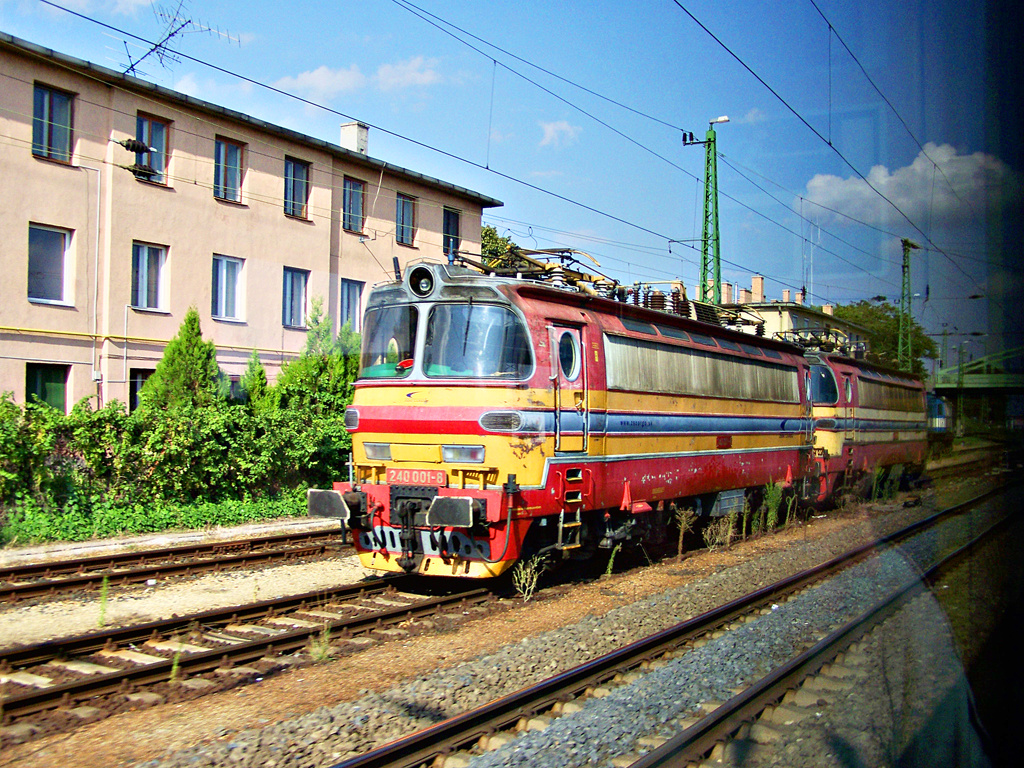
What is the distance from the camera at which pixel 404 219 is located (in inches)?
973

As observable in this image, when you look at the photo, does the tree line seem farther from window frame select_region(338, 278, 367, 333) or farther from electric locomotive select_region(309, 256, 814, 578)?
electric locomotive select_region(309, 256, 814, 578)

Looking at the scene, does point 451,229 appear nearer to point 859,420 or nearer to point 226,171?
point 226,171

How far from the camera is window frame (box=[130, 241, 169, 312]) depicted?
1747 cm

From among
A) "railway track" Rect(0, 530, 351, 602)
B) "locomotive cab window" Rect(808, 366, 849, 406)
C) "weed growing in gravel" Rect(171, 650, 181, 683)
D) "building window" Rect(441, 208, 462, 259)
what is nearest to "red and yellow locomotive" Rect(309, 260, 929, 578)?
"railway track" Rect(0, 530, 351, 602)

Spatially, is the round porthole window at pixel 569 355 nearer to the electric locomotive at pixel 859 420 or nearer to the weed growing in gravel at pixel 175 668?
the weed growing in gravel at pixel 175 668

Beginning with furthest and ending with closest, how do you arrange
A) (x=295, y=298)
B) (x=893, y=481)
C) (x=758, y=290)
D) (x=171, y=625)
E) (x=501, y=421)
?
1. (x=758, y=290)
2. (x=295, y=298)
3. (x=893, y=481)
4. (x=501, y=421)
5. (x=171, y=625)

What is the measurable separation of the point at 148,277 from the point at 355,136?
28.4 feet

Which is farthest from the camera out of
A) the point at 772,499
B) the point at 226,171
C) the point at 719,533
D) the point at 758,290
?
the point at 758,290

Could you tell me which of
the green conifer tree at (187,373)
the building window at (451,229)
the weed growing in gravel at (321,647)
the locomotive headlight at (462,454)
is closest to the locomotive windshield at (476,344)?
the locomotive headlight at (462,454)

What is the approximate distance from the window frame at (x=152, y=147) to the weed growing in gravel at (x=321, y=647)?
45.9 ft

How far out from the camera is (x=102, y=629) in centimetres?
756

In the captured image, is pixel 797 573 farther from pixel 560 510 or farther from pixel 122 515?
Answer: pixel 122 515

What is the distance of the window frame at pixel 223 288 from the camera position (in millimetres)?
19312

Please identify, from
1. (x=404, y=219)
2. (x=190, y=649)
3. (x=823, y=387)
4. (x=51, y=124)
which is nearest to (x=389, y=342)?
(x=190, y=649)
